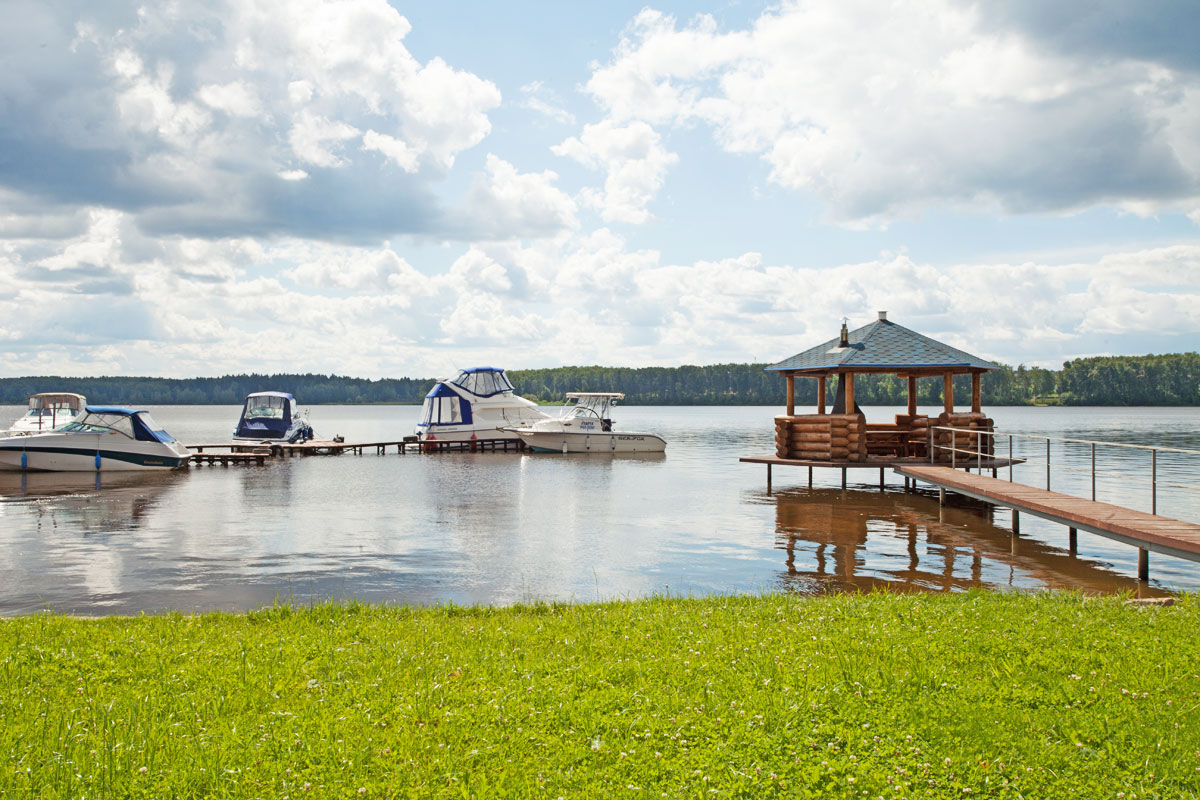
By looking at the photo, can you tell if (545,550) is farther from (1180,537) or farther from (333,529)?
(1180,537)

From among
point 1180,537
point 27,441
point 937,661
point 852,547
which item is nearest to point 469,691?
point 937,661

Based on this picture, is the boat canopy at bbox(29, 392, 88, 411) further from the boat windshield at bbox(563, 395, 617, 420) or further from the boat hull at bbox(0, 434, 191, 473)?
the boat windshield at bbox(563, 395, 617, 420)

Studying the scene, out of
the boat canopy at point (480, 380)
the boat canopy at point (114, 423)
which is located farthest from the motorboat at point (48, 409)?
the boat canopy at point (480, 380)

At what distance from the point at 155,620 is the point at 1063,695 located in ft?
27.4

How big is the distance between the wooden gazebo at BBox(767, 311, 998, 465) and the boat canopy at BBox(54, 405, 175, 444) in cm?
2779

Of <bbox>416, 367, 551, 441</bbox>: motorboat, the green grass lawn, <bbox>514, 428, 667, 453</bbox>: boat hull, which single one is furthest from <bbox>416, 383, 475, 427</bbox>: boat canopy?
the green grass lawn

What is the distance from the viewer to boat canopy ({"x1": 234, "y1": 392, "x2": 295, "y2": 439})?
50188mm

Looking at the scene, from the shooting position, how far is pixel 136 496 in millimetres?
26906

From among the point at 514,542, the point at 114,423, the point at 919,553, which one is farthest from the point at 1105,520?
the point at 114,423

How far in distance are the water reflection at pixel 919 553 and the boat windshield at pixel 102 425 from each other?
28.7 metres

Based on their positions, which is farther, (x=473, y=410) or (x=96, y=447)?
(x=473, y=410)

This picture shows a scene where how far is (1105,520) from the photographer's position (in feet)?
40.2

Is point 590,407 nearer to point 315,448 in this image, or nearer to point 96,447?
point 315,448

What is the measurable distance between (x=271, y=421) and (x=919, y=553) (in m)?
43.7
